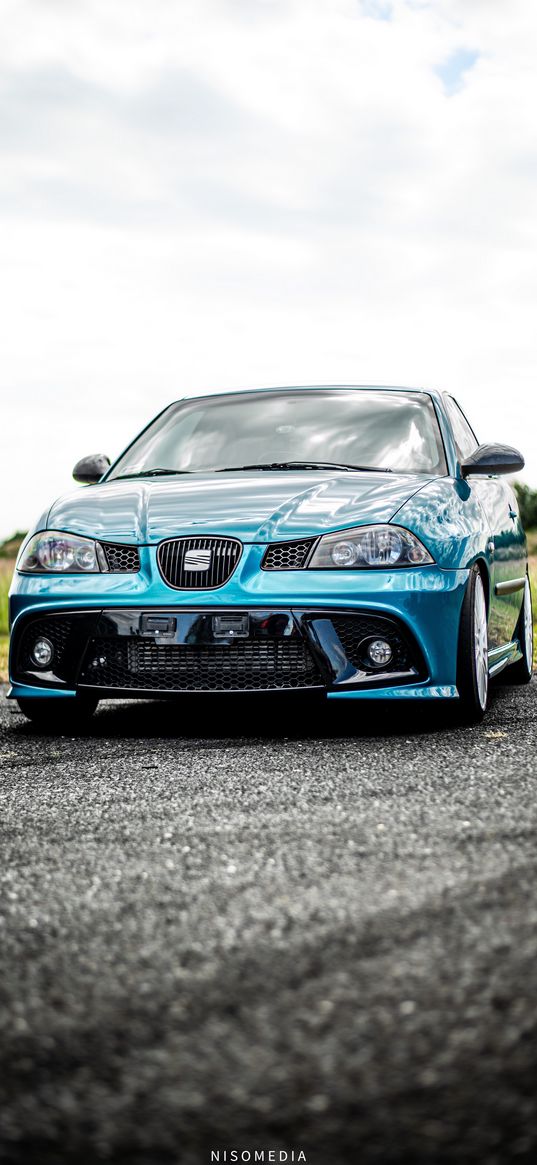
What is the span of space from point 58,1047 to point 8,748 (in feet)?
10.7

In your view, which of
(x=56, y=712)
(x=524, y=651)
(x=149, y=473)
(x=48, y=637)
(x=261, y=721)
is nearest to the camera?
(x=48, y=637)

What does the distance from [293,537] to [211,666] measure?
61cm

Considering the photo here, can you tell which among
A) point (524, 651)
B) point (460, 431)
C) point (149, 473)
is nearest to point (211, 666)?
point (149, 473)

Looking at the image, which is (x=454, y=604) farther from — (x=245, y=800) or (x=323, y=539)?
(x=245, y=800)

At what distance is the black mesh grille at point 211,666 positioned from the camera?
4965 mm

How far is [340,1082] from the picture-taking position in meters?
1.72

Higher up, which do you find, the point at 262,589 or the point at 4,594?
the point at 262,589

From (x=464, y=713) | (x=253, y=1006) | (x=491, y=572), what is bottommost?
(x=464, y=713)

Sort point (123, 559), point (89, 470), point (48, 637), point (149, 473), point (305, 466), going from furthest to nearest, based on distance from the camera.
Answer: point (89, 470) < point (149, 473) < point (305, 466) < point (48, 637) < point (123, 559)

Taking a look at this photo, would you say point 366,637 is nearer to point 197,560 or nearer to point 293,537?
point 293,537

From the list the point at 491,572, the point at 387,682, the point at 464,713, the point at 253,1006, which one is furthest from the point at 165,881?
the point at 491,572

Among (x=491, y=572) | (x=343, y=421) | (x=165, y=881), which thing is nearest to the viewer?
(x=165, y=881)

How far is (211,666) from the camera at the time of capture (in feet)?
16.4

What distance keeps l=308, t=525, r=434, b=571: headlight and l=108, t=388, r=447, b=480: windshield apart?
33.2 inches
